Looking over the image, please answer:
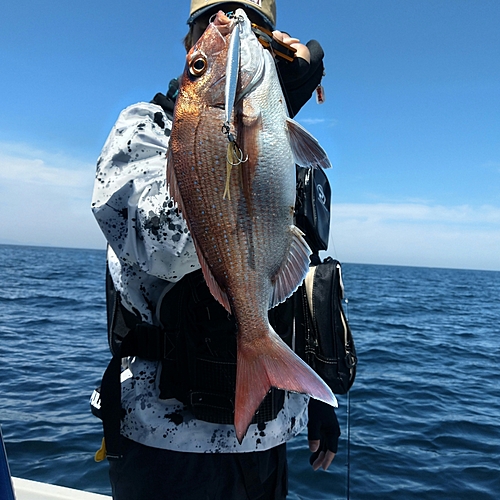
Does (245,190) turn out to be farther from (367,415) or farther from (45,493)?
(367,415)

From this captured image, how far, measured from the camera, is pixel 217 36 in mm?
1247

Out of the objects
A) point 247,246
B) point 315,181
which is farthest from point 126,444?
point 315,181

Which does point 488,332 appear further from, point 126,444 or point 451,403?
point 126,444

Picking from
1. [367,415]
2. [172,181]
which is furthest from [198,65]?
[367,415]

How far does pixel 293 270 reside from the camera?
4.17 ft

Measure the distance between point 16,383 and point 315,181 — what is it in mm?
6634

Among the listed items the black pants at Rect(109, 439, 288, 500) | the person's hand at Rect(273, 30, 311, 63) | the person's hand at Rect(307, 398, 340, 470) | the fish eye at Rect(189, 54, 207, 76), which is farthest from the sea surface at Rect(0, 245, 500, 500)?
the fish eye at Rect(189, 54, 207, 76)

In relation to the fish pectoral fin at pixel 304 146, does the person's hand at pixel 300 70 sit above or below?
above

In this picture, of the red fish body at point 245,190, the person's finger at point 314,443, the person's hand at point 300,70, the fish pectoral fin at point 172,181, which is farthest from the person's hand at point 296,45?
the person's finger at point 314,443

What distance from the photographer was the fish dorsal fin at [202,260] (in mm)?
1258

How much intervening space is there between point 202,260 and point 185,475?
32.2 inches

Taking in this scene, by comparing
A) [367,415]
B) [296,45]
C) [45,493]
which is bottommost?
[367,415]

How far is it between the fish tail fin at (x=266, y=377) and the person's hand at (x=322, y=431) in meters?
1.00

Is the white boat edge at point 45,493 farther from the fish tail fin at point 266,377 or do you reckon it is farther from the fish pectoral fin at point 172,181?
the fish pectoral fin at point 172,181
